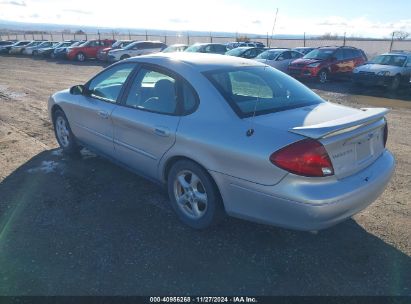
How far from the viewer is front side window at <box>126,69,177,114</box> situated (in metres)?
3.73

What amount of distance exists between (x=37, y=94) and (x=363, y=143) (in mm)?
11246

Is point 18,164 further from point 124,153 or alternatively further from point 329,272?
point 329,272

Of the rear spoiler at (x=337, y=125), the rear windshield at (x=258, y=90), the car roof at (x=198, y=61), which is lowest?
the rear spoiler at (x=337, y=125)

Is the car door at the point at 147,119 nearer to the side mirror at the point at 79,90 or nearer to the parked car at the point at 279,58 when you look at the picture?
the side mirror at the point at 79,90

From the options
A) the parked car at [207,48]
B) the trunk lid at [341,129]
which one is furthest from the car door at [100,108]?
the parked car at [207,48]

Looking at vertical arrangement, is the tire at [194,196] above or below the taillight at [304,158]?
below

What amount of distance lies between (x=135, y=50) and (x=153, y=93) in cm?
2241

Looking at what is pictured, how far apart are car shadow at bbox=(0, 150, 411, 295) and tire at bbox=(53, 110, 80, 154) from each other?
1314 millimetres

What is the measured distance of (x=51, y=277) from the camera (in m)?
3.00

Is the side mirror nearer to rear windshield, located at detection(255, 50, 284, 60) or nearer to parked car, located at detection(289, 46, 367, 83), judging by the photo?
parked car, located at detection(289, 46, 367, 83)

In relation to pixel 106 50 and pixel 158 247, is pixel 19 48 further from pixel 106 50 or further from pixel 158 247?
pixel 158 247

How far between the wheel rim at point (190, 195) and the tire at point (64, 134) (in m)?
2.49

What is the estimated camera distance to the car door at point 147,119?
3.66 m

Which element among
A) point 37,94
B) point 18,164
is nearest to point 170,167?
point 18,164
